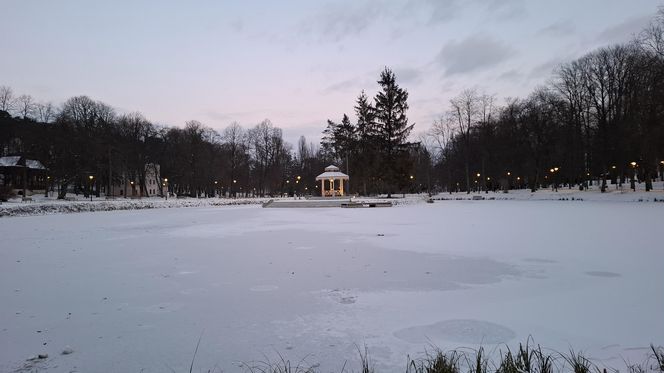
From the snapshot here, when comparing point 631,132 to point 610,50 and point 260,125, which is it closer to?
point 610,50

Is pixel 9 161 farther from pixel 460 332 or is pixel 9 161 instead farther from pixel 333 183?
pixel 460 332

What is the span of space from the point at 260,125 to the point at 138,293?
70.7 meters

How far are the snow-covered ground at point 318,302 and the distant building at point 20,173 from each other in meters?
55.7

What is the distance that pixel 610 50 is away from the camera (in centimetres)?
Answer: 4250

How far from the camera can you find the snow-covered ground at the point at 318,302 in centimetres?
396

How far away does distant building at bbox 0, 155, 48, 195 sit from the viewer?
5519 centimetres

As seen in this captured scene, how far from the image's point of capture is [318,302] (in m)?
5.66

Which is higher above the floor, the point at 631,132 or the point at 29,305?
the point at 631,132

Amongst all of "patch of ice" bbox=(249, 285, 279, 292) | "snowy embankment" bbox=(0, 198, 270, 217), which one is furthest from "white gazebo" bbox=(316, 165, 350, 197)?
"patch of ice" bbox=(249, 285, 279, 292)

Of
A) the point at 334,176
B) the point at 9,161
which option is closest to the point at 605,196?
the point at 334,176

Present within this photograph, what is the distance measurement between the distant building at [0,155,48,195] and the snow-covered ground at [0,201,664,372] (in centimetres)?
5572

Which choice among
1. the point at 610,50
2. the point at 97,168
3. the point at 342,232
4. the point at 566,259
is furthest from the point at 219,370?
the point at 97,168

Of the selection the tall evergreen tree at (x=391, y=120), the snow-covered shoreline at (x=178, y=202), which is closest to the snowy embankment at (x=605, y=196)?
the snow-covered shoreline at (x=178, y=202)

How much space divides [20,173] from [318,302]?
228 ft
